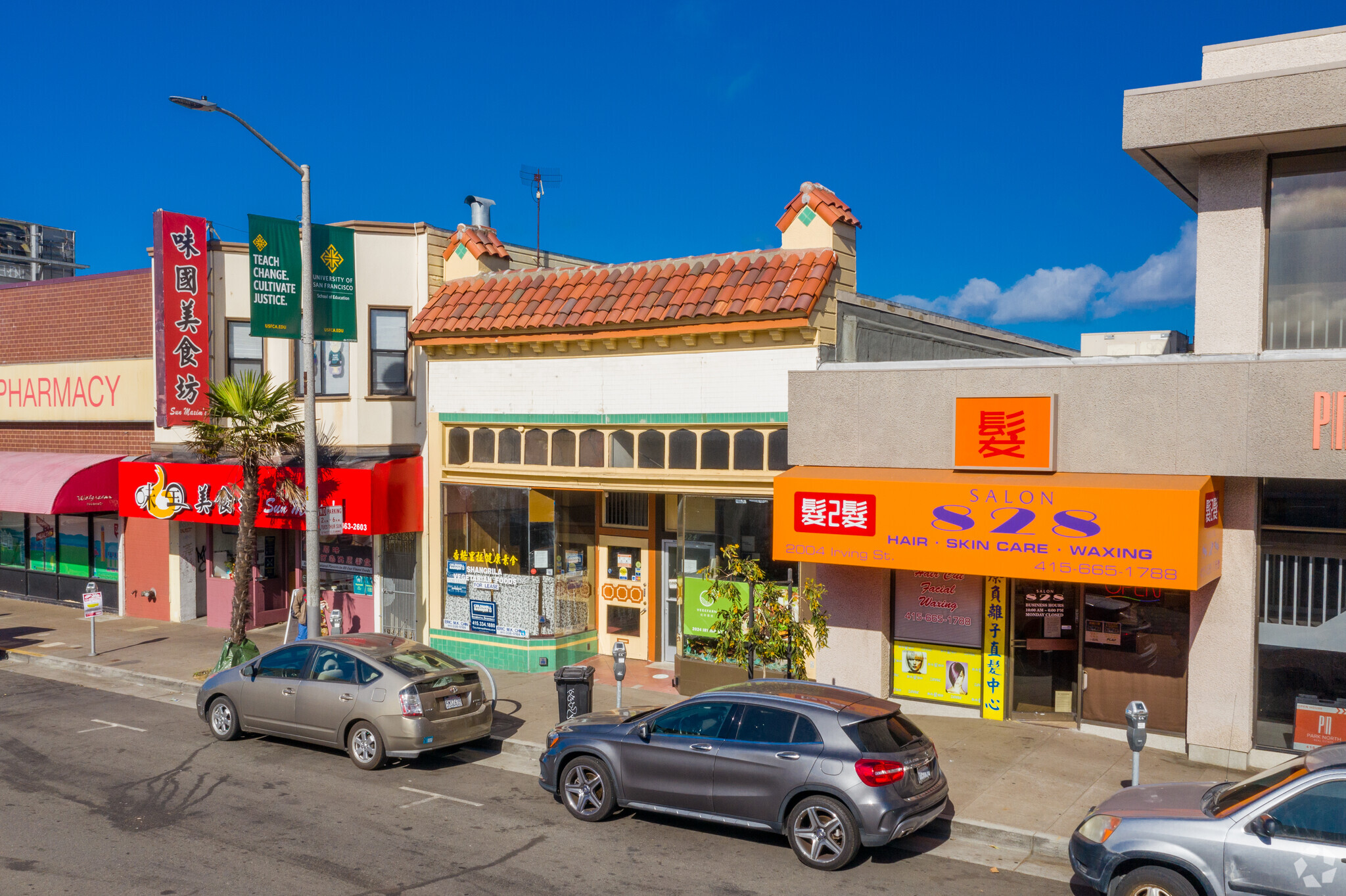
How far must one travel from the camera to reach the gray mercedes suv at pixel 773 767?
9094 mm

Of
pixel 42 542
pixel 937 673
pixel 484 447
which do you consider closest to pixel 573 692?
pixel 937 673

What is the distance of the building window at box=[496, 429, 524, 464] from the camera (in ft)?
58.5

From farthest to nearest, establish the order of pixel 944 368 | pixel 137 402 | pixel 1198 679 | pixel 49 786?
pixel 137 402 < pixel 944 368 < pixel 1198 679 < pixel 49 786

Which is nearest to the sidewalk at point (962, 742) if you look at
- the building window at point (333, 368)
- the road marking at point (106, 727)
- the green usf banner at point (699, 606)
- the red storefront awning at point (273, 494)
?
the green usf banner at point (699, 606)

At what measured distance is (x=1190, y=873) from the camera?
7.46 m

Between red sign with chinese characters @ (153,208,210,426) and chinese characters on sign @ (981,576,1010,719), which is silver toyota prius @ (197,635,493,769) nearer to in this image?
chinese characters on sign @ (981,576,1010,719)

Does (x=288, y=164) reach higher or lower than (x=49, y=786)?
higher

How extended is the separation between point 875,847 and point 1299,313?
7590 millimetres

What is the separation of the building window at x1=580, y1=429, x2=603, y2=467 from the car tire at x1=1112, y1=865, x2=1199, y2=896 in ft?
34.9

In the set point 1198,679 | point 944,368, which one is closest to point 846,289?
point 944,368

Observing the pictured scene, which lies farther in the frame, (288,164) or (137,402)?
(137,402)

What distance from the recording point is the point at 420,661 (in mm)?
12844

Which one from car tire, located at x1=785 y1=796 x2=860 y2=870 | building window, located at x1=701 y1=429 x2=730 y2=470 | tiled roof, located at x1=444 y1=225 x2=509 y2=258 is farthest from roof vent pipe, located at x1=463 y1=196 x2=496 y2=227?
car tire, located at x1=785 y1=796 x2=860 y2=870

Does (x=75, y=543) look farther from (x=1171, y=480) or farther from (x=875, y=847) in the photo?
(x=1171, y=480)
